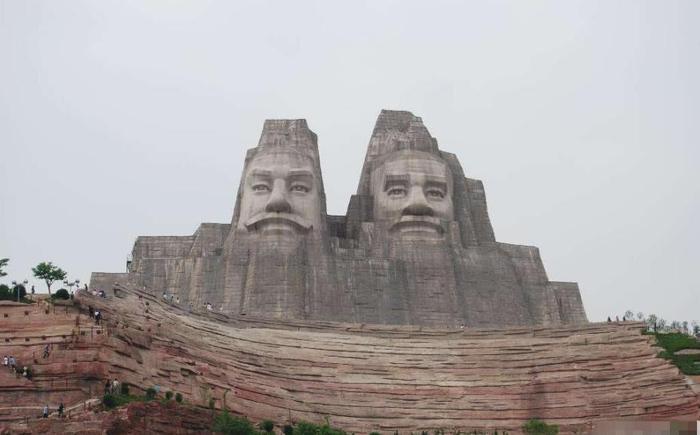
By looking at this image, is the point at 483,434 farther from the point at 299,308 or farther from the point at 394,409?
the point at 299,308

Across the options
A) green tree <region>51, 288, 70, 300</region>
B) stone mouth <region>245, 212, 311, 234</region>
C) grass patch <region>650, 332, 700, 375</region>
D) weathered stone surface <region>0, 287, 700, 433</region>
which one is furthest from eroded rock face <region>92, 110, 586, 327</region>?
green tree <region>51, 288, 70, 300</region>

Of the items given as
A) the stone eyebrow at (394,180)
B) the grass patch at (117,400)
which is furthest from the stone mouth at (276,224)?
the grass patch at (117,400)

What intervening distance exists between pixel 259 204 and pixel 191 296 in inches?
213

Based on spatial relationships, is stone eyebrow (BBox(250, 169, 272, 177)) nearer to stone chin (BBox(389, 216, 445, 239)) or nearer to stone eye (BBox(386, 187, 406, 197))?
stone eye (BBox(386, 187, 406, 197))

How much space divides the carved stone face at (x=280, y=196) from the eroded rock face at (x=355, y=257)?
0.06m

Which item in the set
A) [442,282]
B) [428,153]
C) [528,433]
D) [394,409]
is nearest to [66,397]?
[394,409]

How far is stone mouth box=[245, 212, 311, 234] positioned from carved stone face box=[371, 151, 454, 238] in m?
4.89

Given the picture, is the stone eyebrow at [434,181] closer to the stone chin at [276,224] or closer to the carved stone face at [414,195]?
the carved stone face at [414,195]

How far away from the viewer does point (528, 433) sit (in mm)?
47125

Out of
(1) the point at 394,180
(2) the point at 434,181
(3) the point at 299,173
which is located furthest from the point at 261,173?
(2) the point at 434,181

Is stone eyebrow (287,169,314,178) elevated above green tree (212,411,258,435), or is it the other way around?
stone eyebrow (287,169,314,178)

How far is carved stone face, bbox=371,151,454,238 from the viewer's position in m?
64.1

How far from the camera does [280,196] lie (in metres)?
61.8

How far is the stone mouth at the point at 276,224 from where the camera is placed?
61.6 metres
